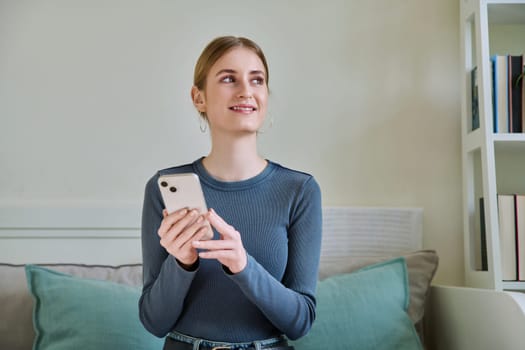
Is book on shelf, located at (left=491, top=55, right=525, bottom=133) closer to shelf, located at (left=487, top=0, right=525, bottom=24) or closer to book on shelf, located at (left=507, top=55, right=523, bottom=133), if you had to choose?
book on shelf, located at (left=507, top=55, right=523, bottom=133)

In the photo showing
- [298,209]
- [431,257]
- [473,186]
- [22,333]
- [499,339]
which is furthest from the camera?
[473,186]

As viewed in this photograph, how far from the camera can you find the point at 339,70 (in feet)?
6.81

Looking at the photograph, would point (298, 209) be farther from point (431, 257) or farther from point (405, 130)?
point (405, 130)

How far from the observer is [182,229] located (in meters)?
1.06

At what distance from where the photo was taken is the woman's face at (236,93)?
1236 mm

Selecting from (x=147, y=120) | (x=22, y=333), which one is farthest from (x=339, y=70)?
(x=22, y=333)

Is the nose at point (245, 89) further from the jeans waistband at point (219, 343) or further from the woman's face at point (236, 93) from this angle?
the jeans waistband at point (219, 343)

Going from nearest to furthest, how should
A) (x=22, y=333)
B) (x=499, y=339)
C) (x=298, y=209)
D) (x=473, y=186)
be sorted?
(x=298, y=209), (x=499, y=339), (x=22, y=333), (x=473, y=186)

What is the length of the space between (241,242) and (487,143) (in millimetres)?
934

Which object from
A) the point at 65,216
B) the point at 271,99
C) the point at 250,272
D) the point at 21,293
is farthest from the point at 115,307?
the point at 271,99

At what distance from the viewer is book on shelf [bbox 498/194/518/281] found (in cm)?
175

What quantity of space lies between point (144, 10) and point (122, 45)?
0.14 meters

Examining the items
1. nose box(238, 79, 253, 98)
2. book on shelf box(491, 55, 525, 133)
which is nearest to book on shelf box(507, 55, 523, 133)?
book on shelf box(491, 55, 525, 133)

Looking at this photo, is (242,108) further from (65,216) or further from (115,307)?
(65,216)
